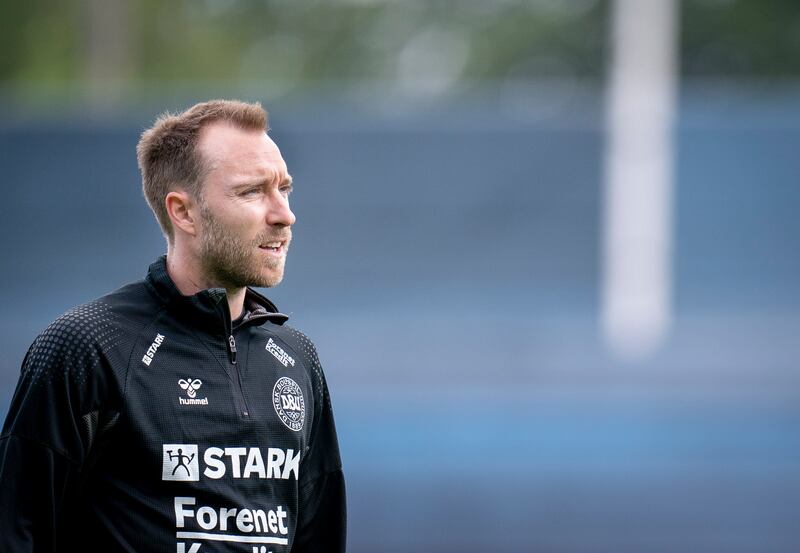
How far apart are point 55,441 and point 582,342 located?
798 cm

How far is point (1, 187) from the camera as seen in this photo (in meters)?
10.7

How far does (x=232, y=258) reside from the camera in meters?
2.39

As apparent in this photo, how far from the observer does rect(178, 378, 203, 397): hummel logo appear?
2.27 m

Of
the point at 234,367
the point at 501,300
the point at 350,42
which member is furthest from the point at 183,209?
the point at 350,42

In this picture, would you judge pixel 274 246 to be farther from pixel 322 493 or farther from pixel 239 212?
pixel 322 493

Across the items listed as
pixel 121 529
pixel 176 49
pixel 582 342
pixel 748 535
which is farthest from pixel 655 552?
pixel 176 49

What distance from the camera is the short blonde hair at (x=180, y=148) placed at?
2385mm

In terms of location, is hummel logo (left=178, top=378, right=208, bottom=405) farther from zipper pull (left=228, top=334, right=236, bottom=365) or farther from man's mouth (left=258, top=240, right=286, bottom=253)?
man's mouth (left=258, top=240, right=286, bottom=253)

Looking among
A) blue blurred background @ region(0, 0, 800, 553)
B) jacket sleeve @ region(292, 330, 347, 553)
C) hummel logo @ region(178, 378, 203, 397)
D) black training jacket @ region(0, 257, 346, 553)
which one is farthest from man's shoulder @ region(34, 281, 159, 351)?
blue blurred background @ region(0, 0, 800, 553)

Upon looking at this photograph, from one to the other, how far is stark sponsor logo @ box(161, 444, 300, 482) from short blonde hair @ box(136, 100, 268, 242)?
461 millimetres

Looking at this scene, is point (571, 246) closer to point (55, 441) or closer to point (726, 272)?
point (726, 272)

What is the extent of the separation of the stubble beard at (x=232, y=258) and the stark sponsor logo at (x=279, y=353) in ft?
0.49

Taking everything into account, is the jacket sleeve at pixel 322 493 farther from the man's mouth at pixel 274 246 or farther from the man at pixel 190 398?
the man's mouth at pixel 274 246

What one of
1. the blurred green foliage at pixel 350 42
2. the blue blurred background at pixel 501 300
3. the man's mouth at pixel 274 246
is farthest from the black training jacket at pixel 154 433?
the blurred green foliage at pixel 350 42
